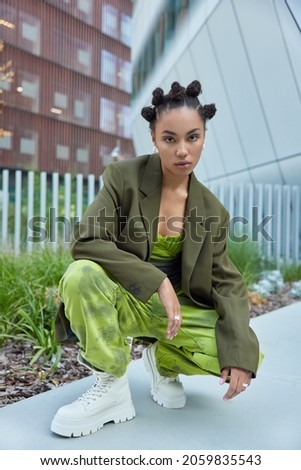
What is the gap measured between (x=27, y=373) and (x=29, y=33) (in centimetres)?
620

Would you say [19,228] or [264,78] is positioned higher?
[264,78]

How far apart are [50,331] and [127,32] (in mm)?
7639

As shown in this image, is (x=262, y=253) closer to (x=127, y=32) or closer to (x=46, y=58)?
(x=46, y=58)

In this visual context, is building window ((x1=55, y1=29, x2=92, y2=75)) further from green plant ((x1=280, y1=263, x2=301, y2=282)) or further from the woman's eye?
the woman's eye

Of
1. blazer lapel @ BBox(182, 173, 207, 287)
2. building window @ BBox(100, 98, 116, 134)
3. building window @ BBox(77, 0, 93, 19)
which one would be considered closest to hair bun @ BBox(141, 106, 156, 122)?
blazer lapel @ BBox(182, 173, 207, 287)

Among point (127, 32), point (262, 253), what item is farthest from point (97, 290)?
point (127, 32)

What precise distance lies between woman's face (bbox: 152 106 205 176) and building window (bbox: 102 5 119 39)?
7.29 metres

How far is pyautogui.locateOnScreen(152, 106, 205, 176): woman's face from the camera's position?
1.51m

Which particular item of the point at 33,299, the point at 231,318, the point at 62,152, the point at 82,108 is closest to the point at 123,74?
the point at 82,108

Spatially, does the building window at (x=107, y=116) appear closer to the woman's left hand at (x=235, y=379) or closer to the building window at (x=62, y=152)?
the building window at (x=62, y=152)

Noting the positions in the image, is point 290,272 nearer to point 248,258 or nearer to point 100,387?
point 248,258

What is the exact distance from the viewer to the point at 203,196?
1688 mm

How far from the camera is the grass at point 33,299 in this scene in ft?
7.72

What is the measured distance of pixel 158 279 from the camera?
1.46 m
